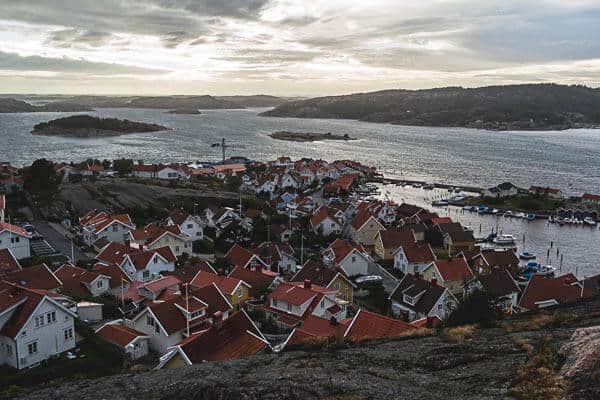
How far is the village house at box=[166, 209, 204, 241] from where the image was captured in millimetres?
25797

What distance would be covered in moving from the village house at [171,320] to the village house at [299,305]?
2.14m

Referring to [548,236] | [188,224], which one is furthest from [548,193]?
[188,224]

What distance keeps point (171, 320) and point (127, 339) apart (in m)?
1.07

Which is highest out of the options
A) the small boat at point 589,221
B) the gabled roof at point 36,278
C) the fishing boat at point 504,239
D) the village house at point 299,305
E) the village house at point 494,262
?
the gabled roof at point 36,278

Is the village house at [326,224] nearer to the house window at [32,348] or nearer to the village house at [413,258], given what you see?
the village house at [413,258]

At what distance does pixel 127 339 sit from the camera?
40.4 ft

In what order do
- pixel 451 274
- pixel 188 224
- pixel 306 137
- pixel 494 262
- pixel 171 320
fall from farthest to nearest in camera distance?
1. pixel 306 137
2. pixel 188 224
3. pixel 494 262
4. pixel 451 274
5. pixel 171 320

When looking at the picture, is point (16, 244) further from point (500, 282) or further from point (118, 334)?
point (500, 282)

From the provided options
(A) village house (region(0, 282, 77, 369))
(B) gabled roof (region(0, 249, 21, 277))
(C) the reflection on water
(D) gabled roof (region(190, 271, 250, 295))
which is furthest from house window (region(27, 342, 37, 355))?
(C) the reflection on water

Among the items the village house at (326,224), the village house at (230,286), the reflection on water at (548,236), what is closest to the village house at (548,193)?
the reflection on water at (548,236)

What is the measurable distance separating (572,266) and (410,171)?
38224 mm

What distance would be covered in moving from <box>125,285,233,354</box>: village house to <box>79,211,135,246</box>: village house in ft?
39.3

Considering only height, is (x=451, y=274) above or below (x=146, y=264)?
below

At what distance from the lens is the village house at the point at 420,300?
646 inches
